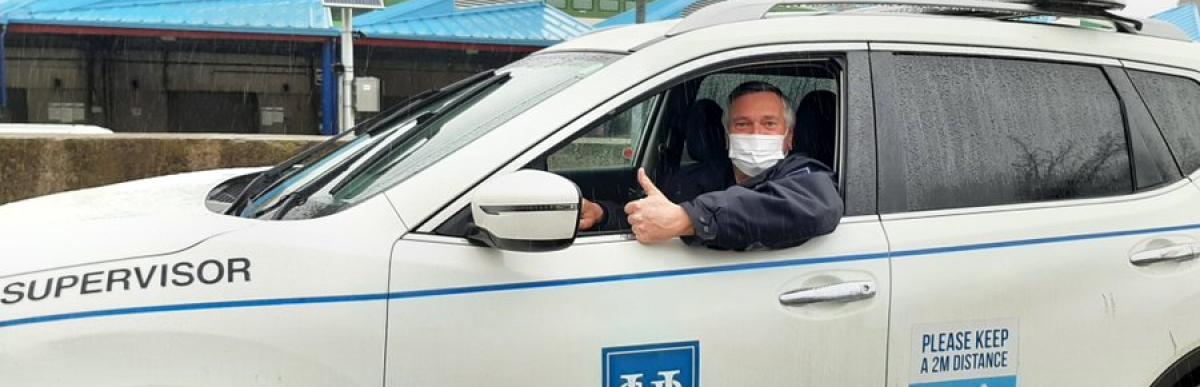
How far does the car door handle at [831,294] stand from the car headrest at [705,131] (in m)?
0.86

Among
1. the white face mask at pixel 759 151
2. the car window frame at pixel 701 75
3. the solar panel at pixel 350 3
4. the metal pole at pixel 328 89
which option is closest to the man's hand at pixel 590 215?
the car window frame at pixel 701 75

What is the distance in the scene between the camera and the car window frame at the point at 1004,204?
9.14 feet

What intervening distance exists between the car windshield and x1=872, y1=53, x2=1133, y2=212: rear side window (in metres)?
0.80

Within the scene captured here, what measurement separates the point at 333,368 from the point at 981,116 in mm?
1849

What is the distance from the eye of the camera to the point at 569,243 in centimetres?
238

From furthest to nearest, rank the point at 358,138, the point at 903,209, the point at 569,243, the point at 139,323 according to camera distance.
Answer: the point at 358,138
the point at 903,209
the point at 569,243
the point at 139,323

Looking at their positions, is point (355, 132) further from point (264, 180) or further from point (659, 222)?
point (659, 222)

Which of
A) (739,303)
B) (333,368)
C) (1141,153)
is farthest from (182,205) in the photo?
(1141,153)

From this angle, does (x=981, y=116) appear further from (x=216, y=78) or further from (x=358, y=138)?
(x=216, y=78)

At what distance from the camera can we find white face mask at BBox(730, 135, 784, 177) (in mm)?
2990

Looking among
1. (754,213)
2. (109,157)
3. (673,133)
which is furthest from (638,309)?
(109,157)

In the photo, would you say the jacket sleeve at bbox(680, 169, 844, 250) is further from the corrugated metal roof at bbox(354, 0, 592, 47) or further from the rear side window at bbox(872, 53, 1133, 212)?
the corrugated metal roof at bbox(354, 0, 592, 47)

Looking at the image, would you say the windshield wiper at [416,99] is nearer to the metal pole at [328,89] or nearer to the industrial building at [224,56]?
the industrial building at [224,56]

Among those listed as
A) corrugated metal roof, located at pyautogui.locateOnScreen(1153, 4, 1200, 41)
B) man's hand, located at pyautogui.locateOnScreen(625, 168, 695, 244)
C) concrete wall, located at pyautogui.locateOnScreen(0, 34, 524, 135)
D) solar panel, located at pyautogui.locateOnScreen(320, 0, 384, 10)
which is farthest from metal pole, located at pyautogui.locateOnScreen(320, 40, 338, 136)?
man's hand, located at pyautogui.locateOnScreen(625, 168, 695, 244)
